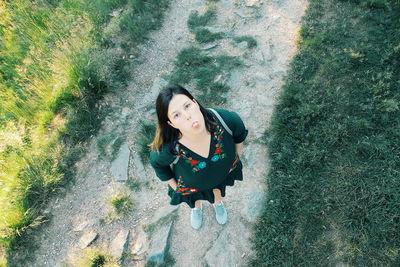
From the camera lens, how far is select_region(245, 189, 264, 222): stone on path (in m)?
3.78

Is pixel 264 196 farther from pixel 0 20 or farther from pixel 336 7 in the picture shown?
pixel 0 20

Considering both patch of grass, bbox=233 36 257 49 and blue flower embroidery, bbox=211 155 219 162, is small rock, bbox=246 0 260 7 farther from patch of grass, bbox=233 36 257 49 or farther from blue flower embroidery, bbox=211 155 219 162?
blue flower embroidery, bbox=211 155 219 162

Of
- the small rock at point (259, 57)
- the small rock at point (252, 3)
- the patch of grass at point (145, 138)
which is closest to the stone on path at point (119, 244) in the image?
the patch of grass at point (145, 138)

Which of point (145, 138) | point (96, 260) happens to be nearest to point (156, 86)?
point (145, 138)

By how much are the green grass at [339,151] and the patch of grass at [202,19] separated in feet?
6.22

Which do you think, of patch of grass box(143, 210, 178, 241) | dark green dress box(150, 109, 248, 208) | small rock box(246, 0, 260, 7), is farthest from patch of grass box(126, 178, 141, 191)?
small rock box(246, 0, 260, 7)

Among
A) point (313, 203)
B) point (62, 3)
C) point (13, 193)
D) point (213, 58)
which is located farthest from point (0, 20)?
point (313, 203)

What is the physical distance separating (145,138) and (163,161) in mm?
2152

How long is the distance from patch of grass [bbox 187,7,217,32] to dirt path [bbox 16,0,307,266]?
5.3 inches

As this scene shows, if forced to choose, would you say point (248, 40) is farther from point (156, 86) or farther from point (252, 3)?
point (156, 86)

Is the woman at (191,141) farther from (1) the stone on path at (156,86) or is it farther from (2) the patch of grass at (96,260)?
(1) the stone on path at (156,86)

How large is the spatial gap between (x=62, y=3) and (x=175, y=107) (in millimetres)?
5766

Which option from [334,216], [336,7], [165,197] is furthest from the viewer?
[336,7]

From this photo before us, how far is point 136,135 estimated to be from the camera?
4773 mm
